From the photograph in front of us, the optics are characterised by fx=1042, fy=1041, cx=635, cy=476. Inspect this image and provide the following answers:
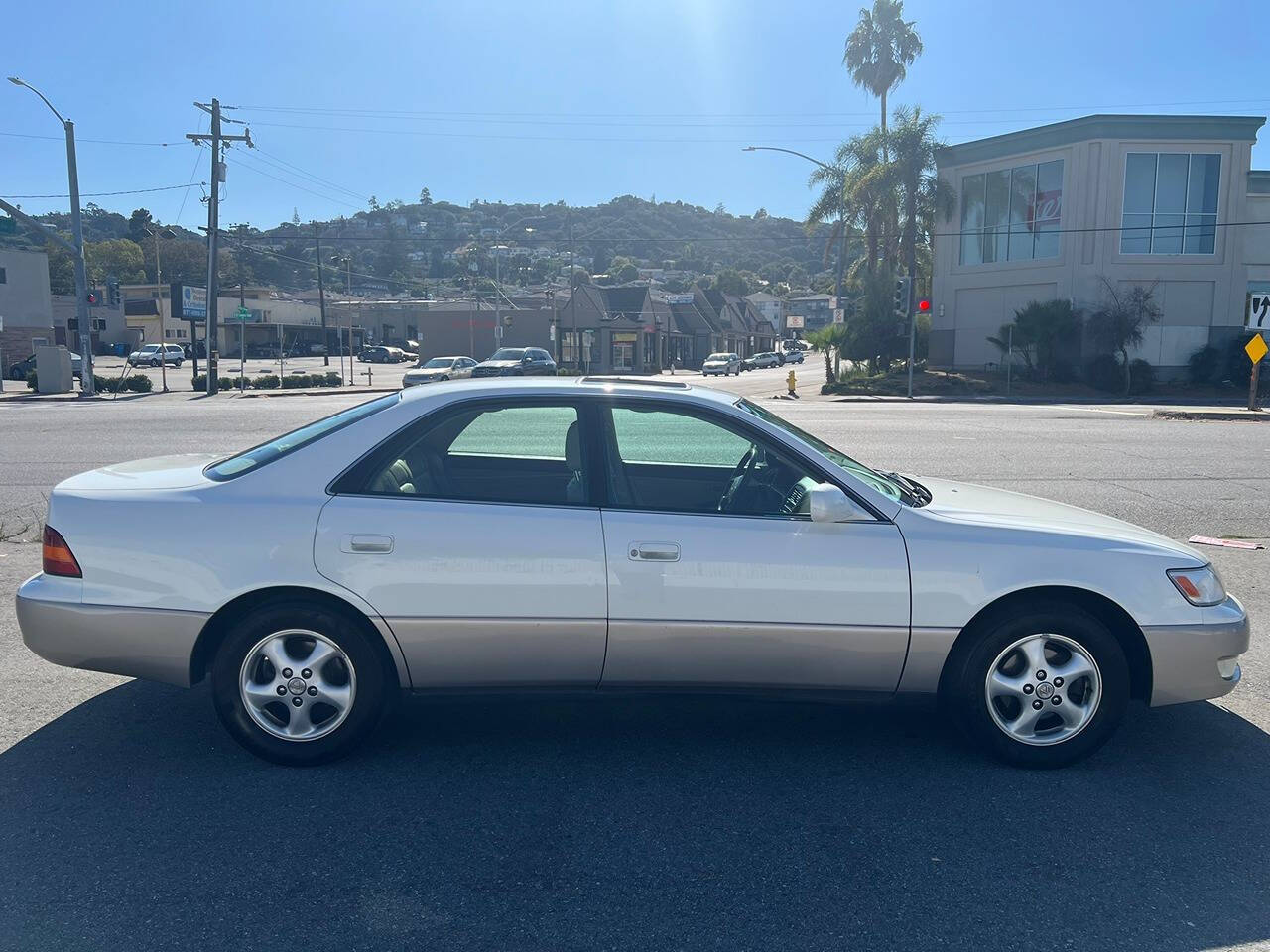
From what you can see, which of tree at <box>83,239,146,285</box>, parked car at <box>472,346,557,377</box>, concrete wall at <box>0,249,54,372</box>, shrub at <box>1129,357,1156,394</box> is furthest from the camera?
tree at <box>83,239,146,285</box>

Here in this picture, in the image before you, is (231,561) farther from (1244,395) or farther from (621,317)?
(621,317)

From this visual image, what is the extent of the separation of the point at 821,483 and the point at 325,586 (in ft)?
6.68

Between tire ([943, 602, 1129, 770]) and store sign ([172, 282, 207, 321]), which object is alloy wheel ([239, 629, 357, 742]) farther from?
store sign ([172, 282, 207, 321])

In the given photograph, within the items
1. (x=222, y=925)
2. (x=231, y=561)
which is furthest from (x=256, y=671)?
(x=222, y=925)

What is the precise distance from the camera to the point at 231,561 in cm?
414

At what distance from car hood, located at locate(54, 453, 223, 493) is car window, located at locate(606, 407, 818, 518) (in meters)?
1.81

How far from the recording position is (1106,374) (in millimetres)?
36781

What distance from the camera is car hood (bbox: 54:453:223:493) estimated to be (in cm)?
440

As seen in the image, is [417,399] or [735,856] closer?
[735,856]

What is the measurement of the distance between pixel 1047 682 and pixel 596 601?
185 cm

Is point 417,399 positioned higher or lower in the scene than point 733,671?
higher

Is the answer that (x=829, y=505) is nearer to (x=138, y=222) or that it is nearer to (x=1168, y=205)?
(x=1168, y=205)

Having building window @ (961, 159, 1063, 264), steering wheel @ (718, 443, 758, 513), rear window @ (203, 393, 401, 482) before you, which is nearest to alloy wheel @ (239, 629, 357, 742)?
rear window @ (203, 393, 401, 482)

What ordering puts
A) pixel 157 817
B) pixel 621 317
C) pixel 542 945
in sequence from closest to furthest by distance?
pixel 542 945 < pixel 157 817 < pixel 621 317
